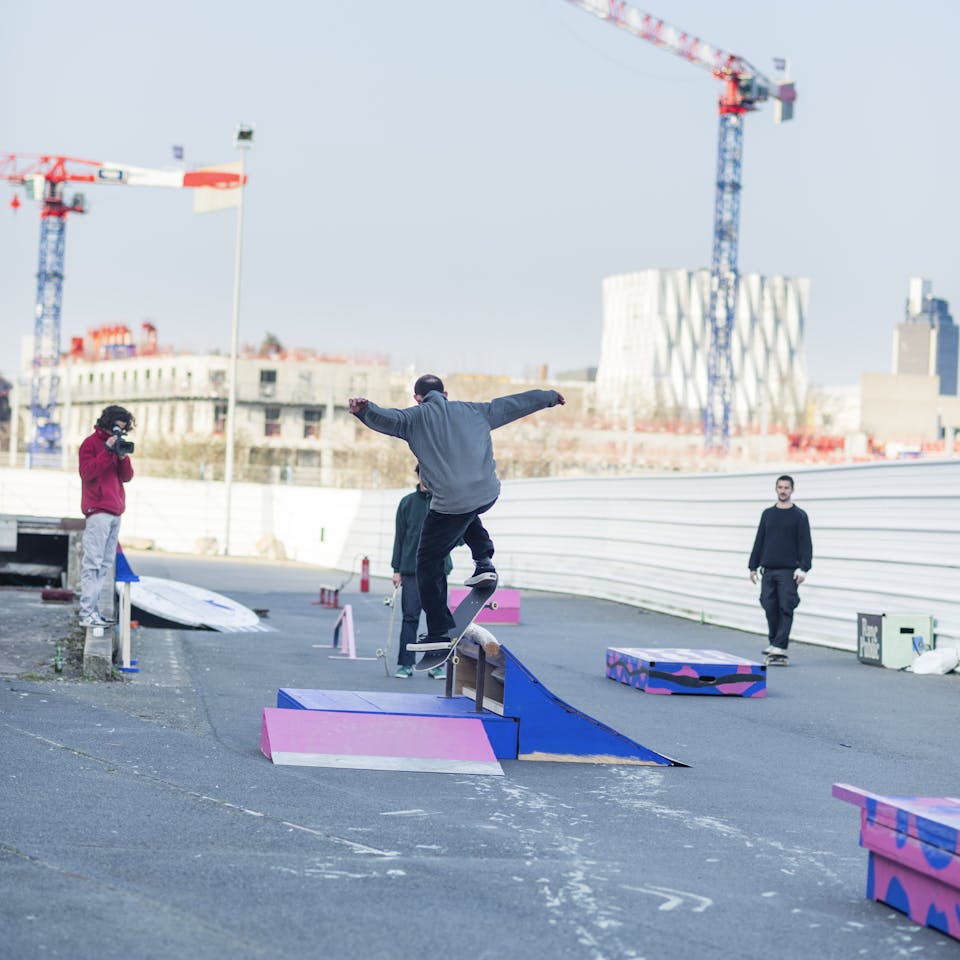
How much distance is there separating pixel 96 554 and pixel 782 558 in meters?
7.46

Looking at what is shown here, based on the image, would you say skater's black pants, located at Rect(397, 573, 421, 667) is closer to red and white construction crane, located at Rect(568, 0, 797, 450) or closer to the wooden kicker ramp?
the wooden kicker ramp

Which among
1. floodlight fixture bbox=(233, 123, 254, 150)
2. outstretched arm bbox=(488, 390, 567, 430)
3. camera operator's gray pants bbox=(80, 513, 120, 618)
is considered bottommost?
camera operator's gray pants bbox=(80, 513, 120, 618)

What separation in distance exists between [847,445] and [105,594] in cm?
8931

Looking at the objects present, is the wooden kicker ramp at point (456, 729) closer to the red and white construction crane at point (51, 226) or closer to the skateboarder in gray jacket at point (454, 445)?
A: the skateboarder in gray jacket at point (454, 445)

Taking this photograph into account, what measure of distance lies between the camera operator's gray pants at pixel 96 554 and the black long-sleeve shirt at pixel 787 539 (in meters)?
6.96

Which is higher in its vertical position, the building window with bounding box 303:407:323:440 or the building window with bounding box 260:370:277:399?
the building window with bounding box 260:370:277:399

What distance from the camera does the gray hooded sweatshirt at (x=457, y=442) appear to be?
9.04 m

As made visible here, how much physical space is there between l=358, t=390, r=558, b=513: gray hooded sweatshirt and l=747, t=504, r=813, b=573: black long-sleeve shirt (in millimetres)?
7826

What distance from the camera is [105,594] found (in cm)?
1418

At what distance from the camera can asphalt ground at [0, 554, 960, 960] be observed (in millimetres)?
4941

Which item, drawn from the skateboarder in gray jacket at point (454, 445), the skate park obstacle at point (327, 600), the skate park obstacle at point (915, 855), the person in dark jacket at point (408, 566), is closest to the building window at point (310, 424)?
the skate park obstacle at point (327, 600)

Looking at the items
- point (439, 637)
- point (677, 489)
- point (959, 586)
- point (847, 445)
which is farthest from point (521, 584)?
point (847, 445)

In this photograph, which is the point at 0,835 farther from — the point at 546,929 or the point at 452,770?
the point at 452,770

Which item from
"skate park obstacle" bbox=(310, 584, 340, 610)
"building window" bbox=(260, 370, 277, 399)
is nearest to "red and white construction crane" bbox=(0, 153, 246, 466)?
"building window" bbox=(260, 370, 277, 399)
